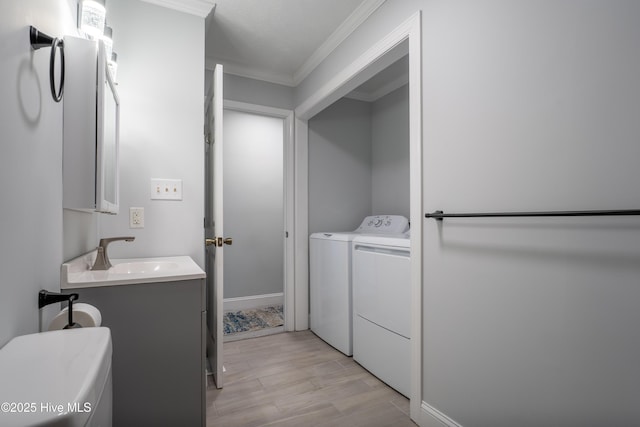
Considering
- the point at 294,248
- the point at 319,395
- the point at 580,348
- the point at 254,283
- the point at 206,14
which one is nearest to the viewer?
the point at 580,348

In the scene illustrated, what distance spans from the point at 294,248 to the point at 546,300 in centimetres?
218

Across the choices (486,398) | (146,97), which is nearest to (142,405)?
(486,398)

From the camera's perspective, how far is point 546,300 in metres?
1.11

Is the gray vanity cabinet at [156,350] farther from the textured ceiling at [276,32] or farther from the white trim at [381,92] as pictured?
the white trim at [381,92]

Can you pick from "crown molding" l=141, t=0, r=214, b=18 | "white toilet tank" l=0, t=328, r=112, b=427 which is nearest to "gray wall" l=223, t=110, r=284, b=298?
"crown molding" l=141, t=0, r=214, b=18

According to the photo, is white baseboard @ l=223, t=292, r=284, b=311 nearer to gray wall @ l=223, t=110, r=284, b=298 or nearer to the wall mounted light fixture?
gray wall @ l=223, t=110, r=284, b=298

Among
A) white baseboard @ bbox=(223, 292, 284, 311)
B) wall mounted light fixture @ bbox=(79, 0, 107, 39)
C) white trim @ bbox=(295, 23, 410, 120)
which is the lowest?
white baseboard @ bbox=(223, 292, 284, 311)

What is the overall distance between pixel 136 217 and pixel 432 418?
1.89 metres

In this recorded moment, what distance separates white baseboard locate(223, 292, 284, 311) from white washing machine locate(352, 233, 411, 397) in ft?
5.66

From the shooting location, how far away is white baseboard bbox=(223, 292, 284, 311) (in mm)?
3645

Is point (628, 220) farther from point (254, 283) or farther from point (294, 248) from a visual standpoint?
point (254, 283)

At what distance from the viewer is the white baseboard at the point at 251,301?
12.0ft

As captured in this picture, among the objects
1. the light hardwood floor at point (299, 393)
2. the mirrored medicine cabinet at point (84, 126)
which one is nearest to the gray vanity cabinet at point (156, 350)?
the mirrored medicine cabinet at point (84, 126)

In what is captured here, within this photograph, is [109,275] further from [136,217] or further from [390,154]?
[390,154]
